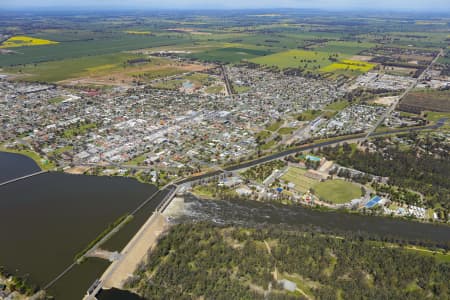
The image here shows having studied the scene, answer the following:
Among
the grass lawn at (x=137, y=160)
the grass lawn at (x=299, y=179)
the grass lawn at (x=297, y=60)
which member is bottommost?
the grass lawn at (x=299, y=179)

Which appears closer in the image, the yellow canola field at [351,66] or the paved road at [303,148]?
the paved road at [303,148]

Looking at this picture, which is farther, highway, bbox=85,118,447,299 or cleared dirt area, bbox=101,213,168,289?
highway, bbox=85,118,447,299

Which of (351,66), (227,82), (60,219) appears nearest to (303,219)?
(60,219)

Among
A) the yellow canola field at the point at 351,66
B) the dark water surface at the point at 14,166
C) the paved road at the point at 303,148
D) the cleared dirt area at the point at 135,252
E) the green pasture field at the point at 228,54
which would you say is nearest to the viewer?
the cleared dirt area at the point at 135,252

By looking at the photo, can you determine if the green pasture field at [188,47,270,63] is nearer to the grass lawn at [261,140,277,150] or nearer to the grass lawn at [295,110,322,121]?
the grass lawn at [295,110,322,121]

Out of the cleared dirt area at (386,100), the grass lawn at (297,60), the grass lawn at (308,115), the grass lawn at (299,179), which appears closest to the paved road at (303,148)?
the grass lawn at (299,179)

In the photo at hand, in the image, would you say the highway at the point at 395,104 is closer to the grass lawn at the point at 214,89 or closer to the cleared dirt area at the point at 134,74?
the grass lawn at the point at 214,89

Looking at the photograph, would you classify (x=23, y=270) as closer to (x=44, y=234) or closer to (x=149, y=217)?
(x=44, y=234)

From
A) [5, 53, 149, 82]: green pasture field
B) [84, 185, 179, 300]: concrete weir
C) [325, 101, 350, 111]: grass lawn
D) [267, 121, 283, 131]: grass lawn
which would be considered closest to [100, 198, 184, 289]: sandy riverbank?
[84, 185, 179, 300]: concrete weir
